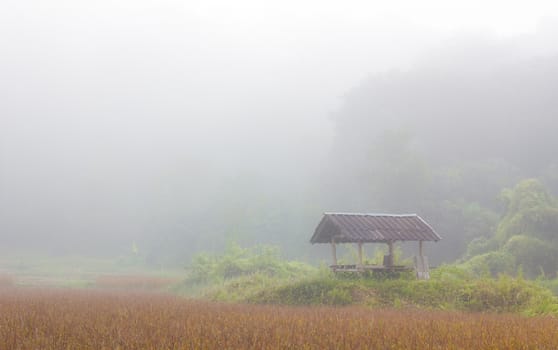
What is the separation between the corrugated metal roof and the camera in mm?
18016

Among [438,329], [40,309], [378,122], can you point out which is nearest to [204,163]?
[378,122]

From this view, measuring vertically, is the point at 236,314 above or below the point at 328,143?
below

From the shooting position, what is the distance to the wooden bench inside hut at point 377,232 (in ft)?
59.4

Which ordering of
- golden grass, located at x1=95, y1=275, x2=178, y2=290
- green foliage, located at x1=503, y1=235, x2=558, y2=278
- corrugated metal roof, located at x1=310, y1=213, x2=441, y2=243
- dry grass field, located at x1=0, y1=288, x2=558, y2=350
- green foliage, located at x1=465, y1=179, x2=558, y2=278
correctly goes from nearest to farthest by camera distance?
dry grass field, located at x1=0, y1=288, x2=558, y2=350
corrugated metal roof, located at x1=310, y1=213, x2=441, y2=243
green foliage, located at x1=465, y1=179, x2=558, y2=278
green foliage, located at x1=503, y1=235, x2=558, y2=278
golden grass, located at x1=95, y1=275, x2=178, y2=290

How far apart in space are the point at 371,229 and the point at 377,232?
9.2 inches

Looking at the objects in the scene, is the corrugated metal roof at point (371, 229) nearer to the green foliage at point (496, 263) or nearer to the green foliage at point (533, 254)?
the green foliage at point (496, 263)

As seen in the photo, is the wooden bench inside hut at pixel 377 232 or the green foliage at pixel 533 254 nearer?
the wooden bench inside hut at pixel 377 232

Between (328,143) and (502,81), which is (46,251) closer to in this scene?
(328,143)

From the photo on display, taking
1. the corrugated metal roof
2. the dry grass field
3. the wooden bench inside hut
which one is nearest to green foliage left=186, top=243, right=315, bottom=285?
the corrugated metal roof

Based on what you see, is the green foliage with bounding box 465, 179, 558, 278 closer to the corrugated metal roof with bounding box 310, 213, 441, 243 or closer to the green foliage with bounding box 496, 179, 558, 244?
the green foliage with bounding box 496, 179, 558, 244

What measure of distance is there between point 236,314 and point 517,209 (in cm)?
2241

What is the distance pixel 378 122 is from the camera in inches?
1978

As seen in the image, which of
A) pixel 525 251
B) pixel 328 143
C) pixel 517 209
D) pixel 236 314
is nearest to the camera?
pixel 236 314

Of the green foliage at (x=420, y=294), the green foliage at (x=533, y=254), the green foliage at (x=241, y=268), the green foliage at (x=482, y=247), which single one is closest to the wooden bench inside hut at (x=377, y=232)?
the green foliage at (x=420, y=294)
